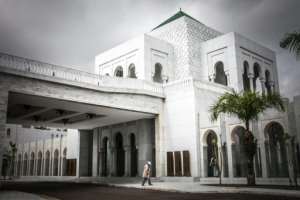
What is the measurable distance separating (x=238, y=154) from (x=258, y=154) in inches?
54.5

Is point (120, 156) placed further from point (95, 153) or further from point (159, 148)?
point (159, 148)

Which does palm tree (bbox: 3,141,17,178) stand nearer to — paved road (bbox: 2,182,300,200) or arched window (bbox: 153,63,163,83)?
arched window (bbox: 153,63,163,83)

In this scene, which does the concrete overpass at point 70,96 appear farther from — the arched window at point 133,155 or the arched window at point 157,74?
the arched window at point 157,74

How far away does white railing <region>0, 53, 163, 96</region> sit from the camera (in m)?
16.6

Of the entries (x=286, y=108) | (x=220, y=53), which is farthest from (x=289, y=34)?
(x=220, y=53)

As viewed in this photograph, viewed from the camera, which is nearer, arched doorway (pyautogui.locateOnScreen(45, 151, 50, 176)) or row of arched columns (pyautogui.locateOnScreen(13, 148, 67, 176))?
row of arched columns (pyautogui.locateOnScreen(13, 148, 67, 176))

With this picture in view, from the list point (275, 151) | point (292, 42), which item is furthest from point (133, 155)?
point (292, 42)

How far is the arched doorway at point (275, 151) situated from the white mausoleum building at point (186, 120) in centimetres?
5

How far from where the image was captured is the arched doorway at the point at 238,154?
1891 centimetres

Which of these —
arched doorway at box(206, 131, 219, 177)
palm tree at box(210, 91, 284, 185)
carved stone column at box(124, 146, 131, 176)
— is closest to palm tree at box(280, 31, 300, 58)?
palm tree at box(210, 91, 284, 185)

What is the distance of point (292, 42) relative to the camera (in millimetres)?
11711

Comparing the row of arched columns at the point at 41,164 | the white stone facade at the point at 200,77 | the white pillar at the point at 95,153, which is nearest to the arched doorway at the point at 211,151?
the white stone facade at the point at 200,77

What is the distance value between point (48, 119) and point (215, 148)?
14.2 metres

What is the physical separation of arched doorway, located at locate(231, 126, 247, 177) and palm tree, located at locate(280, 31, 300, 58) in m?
8.03
